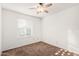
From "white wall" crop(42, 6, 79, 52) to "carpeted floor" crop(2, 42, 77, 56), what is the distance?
0.35 ft

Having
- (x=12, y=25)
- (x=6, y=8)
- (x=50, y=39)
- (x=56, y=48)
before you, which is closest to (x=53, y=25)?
(x=50, y=39)

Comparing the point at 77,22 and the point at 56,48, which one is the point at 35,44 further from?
the point at 77,22

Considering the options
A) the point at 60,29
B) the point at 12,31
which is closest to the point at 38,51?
the point at 12,31

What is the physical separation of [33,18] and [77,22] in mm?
894

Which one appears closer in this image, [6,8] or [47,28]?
[6,8]

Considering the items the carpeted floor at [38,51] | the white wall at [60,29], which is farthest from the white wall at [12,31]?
the white wall at [60,29]

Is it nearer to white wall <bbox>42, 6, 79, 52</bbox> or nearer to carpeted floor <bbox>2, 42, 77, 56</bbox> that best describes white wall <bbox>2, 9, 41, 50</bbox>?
carpeted floor <bbox>2, 42, 77, 56</bbox>

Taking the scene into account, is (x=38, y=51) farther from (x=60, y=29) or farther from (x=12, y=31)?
(x=60, y=29)

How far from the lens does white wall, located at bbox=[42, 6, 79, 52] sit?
1.15 metres

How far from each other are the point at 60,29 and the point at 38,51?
0.66 m

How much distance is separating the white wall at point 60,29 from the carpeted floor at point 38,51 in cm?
11

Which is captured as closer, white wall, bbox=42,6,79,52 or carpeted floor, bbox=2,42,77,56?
carpeted floor, bbox=2,42,77,56

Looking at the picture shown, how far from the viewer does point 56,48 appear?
1100mm

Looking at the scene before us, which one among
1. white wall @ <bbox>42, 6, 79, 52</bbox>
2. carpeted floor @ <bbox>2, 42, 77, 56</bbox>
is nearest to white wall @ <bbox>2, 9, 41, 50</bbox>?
carpeted floor @ <bbox>2, 42, 77, 56</bbox>
